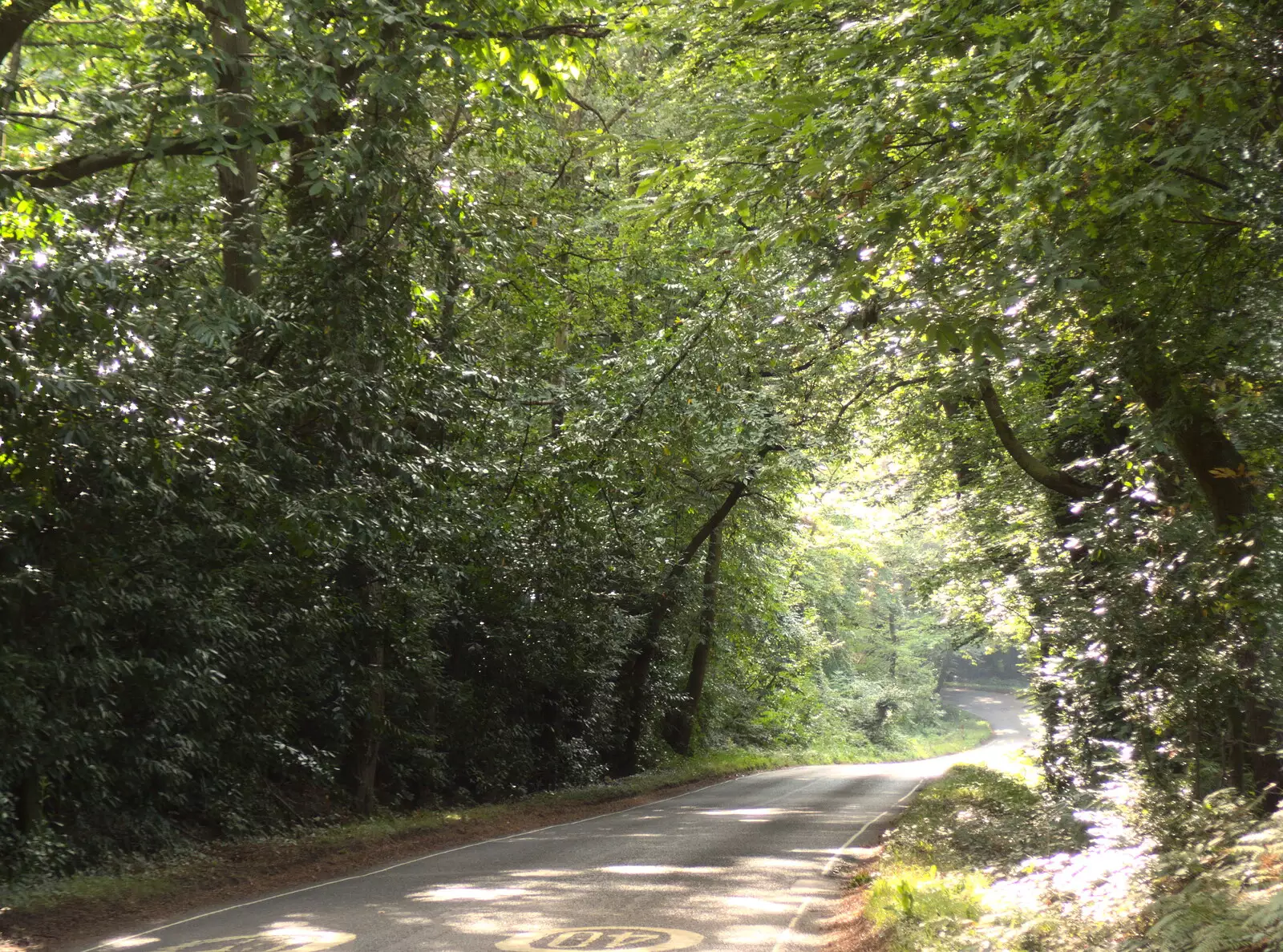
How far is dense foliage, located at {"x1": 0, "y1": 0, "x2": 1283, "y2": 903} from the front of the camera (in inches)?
274

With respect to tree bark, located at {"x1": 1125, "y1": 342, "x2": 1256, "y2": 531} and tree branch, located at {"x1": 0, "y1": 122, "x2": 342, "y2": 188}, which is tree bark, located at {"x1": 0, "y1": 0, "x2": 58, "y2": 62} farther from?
tree bark, located at {"x1": 1125, "y1": 342, "x2": 1256, "y2": 531}

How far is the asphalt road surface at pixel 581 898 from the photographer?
8016 mm

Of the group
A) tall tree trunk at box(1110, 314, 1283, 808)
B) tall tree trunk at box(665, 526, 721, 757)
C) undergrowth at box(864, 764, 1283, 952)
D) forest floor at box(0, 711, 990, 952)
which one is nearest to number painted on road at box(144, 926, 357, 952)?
forest floor at box(0, 711, 990, 952)

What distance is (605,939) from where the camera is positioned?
802 centimetres

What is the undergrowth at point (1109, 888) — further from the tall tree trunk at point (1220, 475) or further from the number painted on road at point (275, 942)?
the number painted on road at point (275, 942)

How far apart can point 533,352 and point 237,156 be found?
7217 millimetres

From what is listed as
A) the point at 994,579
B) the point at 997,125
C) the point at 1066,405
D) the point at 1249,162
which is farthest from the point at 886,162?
the point at 994,579

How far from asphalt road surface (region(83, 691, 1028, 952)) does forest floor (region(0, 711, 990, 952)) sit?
519 millimetres

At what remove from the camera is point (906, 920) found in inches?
319

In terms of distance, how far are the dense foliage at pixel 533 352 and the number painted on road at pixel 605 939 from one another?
4.56m

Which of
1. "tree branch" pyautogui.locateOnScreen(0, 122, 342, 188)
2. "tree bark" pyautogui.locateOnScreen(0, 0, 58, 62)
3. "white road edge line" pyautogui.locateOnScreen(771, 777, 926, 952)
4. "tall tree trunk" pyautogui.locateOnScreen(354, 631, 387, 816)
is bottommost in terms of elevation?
"white road edge line" pyautogui.locateOnScreen(771, 777, 926, 952)

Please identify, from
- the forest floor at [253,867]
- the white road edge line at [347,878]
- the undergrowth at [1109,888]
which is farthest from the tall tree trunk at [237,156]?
the undergrowth at [1109,888]

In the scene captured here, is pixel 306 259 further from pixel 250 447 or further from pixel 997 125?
pixel 997 125

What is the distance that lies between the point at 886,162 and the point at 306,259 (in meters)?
6.59
